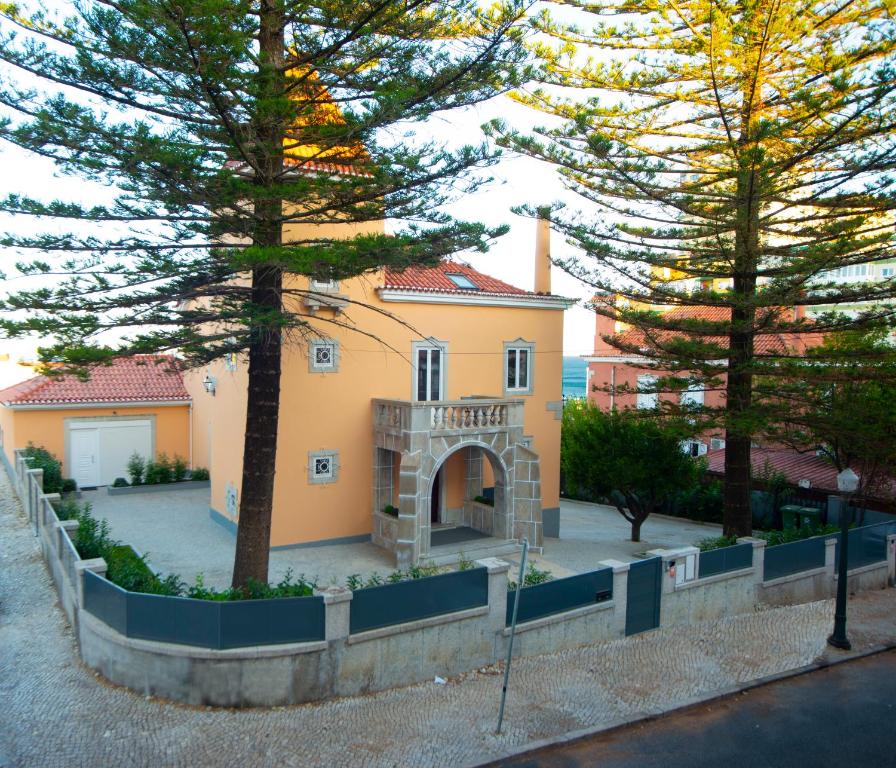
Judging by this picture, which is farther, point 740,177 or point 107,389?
point 107,389

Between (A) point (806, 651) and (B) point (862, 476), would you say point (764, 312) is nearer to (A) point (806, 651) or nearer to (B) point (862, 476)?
(B) point (862, 476)

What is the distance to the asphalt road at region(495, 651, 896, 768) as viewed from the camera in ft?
25.3

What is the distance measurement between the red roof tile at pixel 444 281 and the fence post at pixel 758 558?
845 centimetres

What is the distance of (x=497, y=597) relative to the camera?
32.4ft

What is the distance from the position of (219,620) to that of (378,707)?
227cm

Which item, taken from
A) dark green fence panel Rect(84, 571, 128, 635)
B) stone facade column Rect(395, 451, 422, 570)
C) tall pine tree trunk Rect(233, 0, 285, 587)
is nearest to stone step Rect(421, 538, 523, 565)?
stone facade column Rect(395, 451, 422, 570)

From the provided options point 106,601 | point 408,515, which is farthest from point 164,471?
point 106,601

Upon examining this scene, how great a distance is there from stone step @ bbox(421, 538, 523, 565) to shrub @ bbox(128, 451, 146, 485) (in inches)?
439

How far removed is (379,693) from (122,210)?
7.93 m

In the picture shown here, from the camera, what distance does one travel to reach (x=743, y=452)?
15.1 meters

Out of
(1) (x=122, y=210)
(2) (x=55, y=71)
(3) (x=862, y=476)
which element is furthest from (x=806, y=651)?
(2) (x=55, y=71)

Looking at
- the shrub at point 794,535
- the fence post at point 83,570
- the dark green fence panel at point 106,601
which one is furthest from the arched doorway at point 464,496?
the dark green fence panel at point 106,601

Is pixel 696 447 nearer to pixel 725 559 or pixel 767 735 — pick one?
pixel 725 559

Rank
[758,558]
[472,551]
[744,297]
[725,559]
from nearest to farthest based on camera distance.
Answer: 1. [725,559]
2. [758,558]
3. [744,297]
4. [472,551]
